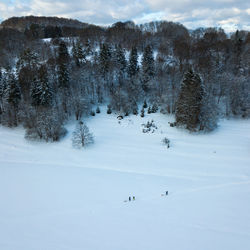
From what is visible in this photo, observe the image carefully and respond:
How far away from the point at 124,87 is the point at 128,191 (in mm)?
27849

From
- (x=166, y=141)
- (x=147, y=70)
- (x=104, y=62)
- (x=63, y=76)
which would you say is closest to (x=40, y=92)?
(x=63, y=76)

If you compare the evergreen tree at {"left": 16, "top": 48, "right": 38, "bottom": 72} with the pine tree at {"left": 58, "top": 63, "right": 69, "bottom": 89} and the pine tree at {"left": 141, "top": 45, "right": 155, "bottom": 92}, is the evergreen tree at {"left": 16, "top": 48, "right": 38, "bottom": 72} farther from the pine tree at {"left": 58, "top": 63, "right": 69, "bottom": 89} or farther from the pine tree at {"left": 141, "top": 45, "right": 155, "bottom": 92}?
the pine tree at {"left": 141, "top": 45, "right": 155, "bottom": 92}

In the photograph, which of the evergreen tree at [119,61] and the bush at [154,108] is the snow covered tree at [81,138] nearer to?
the bush at [154,108]

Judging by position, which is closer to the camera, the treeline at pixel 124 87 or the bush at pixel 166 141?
the bush at pixel 166 141

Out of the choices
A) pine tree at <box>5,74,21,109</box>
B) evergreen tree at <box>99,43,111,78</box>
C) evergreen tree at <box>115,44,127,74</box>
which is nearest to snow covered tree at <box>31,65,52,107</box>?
pine tree at <box>5,74,21,109</box>

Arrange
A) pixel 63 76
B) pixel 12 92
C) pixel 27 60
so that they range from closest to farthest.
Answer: pixel 12 92 < pixel 63 76 < pixel 27 60

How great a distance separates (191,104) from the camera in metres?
27.9

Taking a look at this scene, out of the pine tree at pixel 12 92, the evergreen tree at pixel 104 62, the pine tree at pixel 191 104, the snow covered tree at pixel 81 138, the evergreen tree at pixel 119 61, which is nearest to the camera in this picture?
the snow covered tree at pixel 81 138

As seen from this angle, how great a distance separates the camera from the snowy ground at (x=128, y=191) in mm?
12977

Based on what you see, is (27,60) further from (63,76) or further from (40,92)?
(40,92)

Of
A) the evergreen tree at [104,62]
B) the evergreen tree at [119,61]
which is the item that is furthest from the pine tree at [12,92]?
the evergreen tree at [119,61]

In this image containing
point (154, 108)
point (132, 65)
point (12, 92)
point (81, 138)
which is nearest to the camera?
point (81, 138)

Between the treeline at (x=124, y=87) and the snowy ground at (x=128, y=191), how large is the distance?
3.40m

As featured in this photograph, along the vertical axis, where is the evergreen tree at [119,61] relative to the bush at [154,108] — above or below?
above
